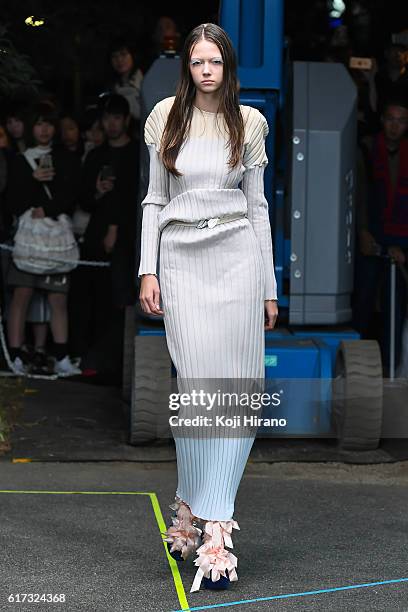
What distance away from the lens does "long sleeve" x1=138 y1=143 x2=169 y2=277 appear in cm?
480

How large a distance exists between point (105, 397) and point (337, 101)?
262cm

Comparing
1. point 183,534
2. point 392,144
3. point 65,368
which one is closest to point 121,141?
point 65,368

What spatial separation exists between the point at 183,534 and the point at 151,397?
2238 mm

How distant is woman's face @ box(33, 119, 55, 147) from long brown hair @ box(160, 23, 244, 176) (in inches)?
199

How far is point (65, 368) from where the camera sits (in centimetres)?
976

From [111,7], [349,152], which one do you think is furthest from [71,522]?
[111,7]

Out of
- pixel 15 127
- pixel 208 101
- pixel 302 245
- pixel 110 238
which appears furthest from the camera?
pixel 15 127

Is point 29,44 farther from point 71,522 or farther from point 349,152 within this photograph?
point 71,522

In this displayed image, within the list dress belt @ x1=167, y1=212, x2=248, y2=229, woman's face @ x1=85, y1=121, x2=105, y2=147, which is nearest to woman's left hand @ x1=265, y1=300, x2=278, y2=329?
dress belt @ x1=167, y1=212, x2=248, y2=229

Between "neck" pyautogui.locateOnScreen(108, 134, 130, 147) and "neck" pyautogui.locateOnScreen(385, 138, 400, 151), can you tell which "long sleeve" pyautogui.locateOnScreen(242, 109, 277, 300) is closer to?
"neck" pyautogui.locateOnScreen(385, 138, 400, 151)

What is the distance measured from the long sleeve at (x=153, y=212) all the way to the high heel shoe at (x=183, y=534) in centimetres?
86

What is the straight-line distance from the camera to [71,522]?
569 cm

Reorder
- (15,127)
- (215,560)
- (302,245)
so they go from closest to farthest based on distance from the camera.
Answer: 1. (215,560)
2. (302,245)
3. (15,127)

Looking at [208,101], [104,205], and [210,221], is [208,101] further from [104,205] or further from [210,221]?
[104,205]
